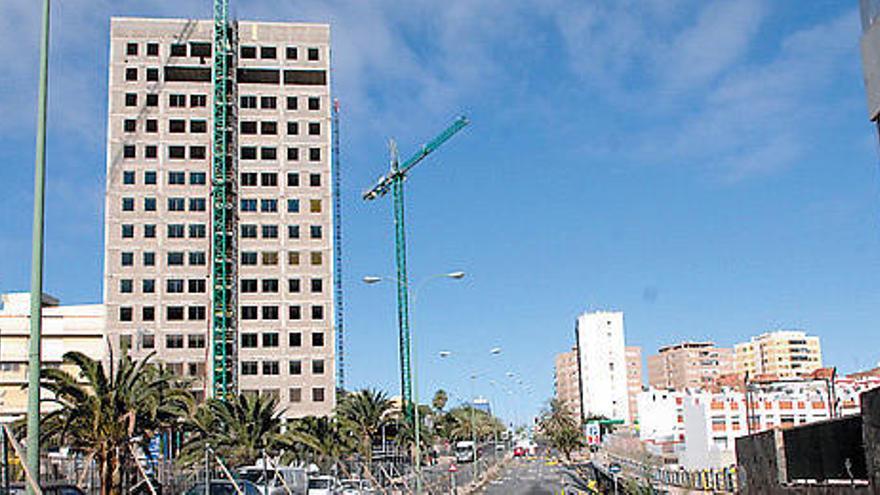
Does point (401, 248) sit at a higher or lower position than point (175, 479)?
higher

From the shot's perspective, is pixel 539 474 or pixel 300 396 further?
pixel 300 396

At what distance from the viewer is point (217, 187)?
100 meters

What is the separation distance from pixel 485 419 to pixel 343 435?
297 feet

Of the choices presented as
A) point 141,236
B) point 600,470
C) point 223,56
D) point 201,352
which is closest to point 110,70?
point 223,56

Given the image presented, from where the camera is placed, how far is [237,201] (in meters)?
102

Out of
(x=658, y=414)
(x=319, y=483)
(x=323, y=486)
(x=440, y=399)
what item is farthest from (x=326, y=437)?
(x=440, y=399)

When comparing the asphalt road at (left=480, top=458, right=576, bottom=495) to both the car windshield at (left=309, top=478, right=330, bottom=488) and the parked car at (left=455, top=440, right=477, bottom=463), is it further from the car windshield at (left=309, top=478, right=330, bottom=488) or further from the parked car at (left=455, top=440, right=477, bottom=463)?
the parked car at (left=455, top=440, right=477, bottom=463)

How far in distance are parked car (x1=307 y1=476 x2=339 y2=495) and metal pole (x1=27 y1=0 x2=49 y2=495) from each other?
92.6 feet

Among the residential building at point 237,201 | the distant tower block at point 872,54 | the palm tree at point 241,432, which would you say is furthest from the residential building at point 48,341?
the distant tower block at point 872,54

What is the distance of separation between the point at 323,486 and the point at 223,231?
63.1 metres

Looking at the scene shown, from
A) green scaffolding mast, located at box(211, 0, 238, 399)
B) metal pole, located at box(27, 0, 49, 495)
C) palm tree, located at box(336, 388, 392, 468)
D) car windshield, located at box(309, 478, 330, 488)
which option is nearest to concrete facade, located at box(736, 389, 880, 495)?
metal pole, located at box(27, 0, 49, 495)

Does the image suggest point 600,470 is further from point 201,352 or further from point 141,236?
point 141,236

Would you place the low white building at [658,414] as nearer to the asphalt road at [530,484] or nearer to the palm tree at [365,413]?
the asphalt road at [530,484]

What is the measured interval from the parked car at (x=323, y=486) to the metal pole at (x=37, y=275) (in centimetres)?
2822
